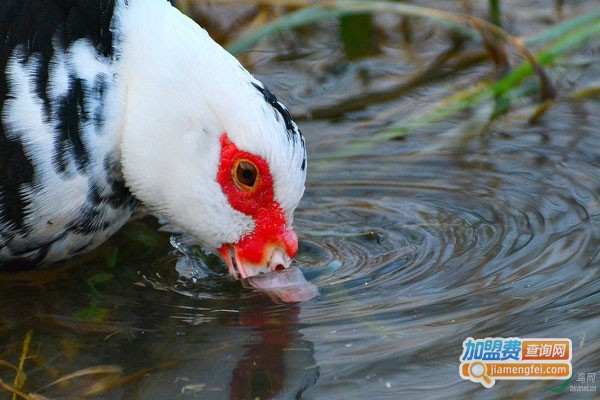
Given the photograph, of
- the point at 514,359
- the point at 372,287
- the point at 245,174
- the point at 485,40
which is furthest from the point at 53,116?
the point at 485,40

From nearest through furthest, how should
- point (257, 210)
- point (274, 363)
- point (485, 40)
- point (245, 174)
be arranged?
point (274, 363), point (245, 174), point (257, 210), point (485, 40)

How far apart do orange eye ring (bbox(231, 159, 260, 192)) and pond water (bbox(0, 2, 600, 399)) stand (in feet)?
1.43

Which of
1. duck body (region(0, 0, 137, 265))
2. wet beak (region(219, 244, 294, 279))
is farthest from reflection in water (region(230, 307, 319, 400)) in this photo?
duck body (region(0, 0, 137, 265))

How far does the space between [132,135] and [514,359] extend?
5.19ft

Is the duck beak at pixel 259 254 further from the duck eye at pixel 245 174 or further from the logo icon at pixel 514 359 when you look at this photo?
the logo icon at pixel 514 359

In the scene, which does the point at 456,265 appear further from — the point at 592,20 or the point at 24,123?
the point at 592,20

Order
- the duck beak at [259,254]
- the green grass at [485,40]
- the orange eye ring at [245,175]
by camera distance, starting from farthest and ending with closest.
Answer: the green grass at [485,40], the duck beak at [259,254], the orange eye ring at [245,175]

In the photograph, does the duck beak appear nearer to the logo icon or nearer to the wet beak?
the wet beak

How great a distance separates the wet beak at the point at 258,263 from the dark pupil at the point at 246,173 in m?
0.30

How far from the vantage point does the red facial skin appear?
4121mm

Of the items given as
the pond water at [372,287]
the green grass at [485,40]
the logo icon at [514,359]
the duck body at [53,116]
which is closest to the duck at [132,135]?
the duck body at [53,116]

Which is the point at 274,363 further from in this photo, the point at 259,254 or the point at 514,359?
the point at 514,359

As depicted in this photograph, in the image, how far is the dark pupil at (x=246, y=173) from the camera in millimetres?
4105

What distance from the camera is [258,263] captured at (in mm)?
4312
